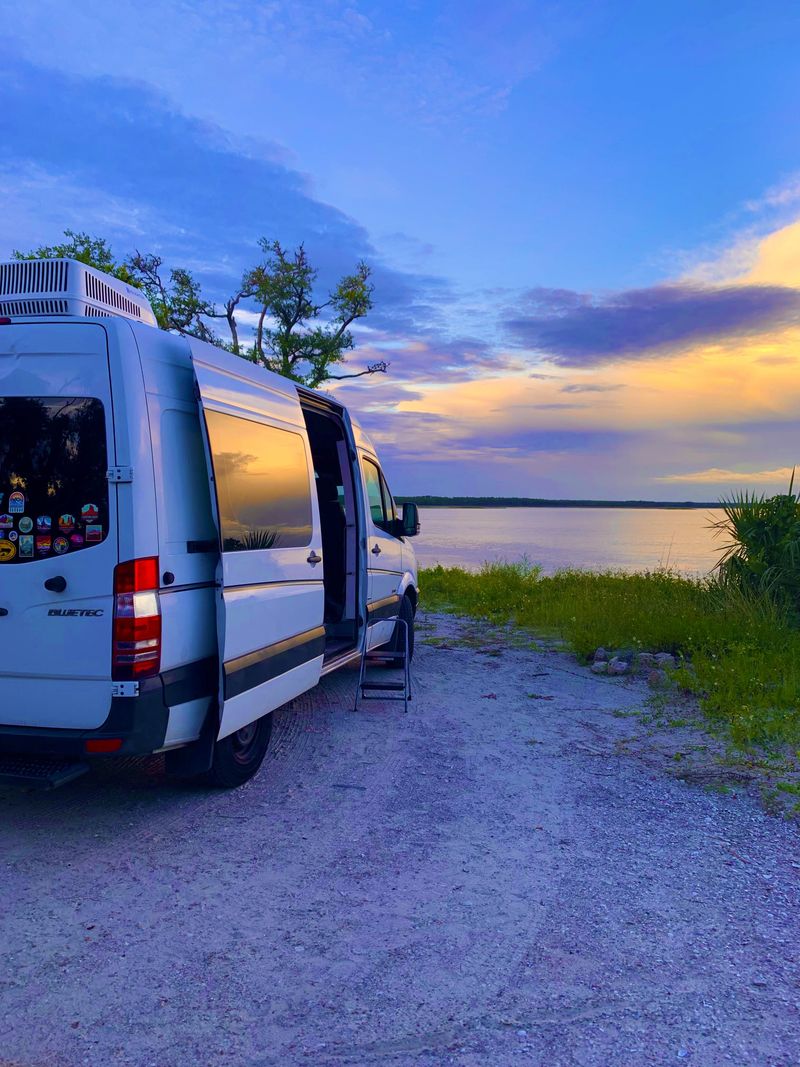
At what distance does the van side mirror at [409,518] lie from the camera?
7.71 meters

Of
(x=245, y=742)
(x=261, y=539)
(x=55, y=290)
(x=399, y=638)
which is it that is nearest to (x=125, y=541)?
(x=261, y=539)

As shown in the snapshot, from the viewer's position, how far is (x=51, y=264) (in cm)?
420

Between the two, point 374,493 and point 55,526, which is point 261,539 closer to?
point 55,526

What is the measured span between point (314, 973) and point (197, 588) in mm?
1916

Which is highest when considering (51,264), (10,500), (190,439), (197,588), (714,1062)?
(51,264)

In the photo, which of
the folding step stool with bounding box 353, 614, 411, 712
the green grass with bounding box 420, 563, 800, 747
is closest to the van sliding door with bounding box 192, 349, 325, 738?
the folding step stool with bounding box 353, 614, 411, 712

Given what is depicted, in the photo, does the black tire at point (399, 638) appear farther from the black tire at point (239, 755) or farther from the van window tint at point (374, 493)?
the black tire at point (239, 755)

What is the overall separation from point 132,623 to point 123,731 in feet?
1.65

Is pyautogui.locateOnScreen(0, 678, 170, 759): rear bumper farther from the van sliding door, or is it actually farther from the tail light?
the van sliding door

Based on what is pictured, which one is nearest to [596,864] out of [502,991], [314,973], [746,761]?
[502,991]

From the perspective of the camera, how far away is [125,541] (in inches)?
141

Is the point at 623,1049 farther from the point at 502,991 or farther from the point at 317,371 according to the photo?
the point at 317,371

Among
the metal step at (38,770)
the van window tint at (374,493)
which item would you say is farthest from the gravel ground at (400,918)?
the van window tint at (374,493)

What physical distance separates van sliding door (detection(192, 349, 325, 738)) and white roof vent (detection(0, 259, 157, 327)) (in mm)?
676
